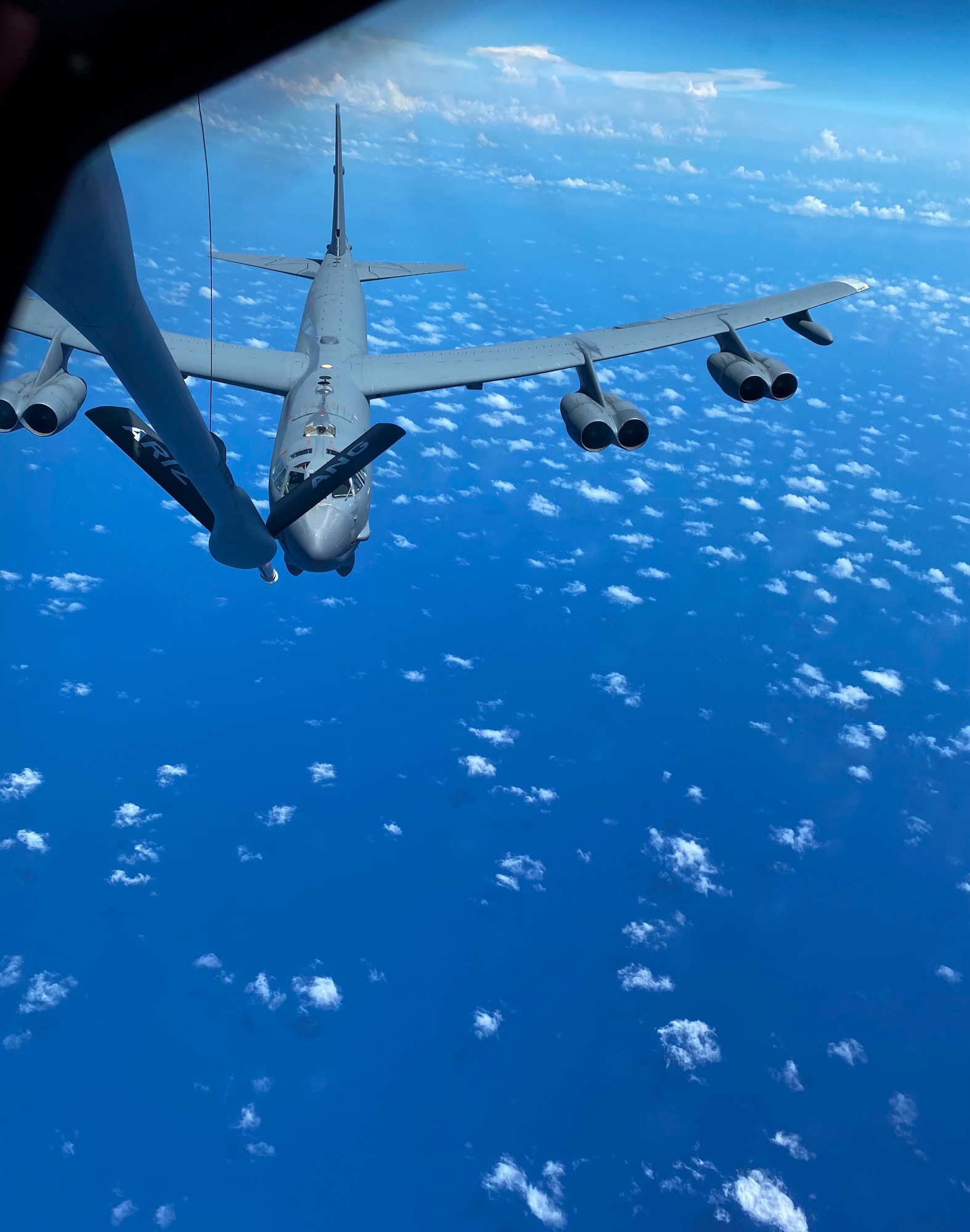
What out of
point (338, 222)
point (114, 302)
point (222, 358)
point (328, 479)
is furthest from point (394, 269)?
point (114, 302)

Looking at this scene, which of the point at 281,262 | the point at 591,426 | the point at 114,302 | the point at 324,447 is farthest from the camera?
the point at 281,262

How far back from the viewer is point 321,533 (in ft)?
43.5

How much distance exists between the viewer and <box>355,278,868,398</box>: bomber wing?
685 inches

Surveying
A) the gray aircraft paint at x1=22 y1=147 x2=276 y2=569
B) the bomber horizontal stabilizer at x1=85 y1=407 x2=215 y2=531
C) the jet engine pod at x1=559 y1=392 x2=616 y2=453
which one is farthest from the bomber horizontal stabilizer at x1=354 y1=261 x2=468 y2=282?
the gray aircraft paint at x1=22 y1=147 x2=276 y2=569

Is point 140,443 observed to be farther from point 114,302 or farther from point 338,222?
point 338,222

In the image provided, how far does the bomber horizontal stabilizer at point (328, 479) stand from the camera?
32.4 feet

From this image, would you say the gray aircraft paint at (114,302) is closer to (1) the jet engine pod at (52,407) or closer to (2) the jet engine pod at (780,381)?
(1) the jet engine pod at (52,407)

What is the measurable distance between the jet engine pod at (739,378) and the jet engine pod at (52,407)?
13.4 meters

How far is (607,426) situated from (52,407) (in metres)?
10.9

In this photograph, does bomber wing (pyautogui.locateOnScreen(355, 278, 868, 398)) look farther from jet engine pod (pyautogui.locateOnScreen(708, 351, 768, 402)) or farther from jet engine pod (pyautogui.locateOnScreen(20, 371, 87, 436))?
jet engine pod (pyautogui.locateOnScreen(20, 371, 87, 436))

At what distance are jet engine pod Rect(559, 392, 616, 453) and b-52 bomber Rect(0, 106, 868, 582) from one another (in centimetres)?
4

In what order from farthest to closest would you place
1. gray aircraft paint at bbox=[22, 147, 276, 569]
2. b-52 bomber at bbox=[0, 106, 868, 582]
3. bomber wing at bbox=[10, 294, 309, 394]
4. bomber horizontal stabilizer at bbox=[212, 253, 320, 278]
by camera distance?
bomber horizontal stabilizer at bbox=[212, 253, 320, 278] → bomber wing at bbox=[10, 294, 309, 394] → b-52 bomber at bbox=[0, 106, 868, 582] → gray aircraft paint at bbox=[22, 147, 276, 569]

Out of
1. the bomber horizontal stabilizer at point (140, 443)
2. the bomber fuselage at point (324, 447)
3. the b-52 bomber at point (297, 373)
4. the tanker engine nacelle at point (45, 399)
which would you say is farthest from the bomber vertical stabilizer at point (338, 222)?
the bomber horizontal stabilizer at point (140, 443)

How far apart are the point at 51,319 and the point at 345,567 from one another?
7.99 metres
